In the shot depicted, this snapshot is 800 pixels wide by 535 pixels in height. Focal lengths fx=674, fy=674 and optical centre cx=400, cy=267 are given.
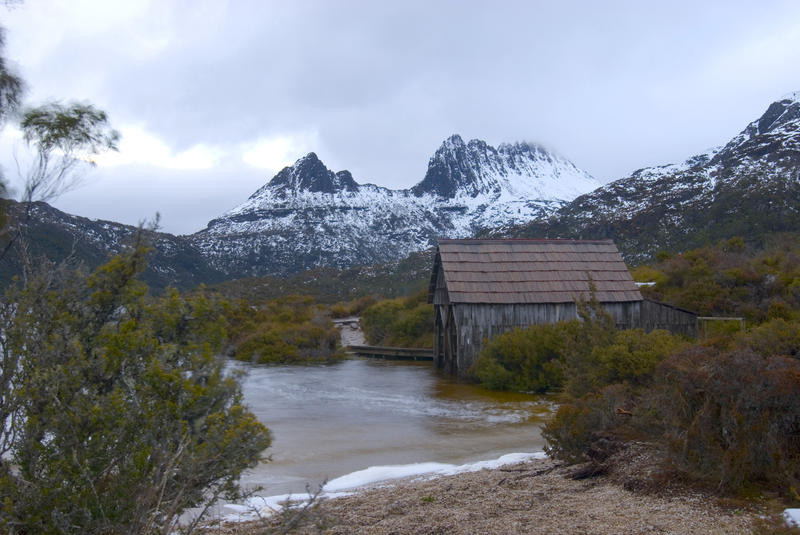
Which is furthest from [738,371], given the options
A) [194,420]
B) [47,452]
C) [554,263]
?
[554,263]

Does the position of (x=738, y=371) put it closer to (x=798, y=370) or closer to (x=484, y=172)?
(x=798, y=370)

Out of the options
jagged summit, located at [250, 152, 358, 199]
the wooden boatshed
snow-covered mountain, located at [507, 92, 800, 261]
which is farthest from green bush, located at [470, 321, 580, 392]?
jagged summit, located at [250, 152, 358, 199]

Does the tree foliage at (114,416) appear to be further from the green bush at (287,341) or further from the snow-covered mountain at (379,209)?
the snow-covered mountain at (379,209)

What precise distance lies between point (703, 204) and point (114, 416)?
4649cm

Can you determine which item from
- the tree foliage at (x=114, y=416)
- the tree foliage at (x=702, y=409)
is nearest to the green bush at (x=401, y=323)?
the tree foliage at (x=702, y=409)

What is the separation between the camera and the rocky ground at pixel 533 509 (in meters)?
5.28

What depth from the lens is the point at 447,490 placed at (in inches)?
293

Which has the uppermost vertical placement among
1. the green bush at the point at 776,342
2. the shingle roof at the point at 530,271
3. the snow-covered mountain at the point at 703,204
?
the snow-covered mountain at the point at 703,204

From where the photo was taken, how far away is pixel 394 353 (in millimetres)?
25891

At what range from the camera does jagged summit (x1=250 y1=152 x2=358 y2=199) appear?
139m

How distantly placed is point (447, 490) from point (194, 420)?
396 centimetres

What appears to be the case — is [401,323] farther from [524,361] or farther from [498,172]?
[498,172]

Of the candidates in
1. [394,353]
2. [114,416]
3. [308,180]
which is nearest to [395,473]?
[114,416]

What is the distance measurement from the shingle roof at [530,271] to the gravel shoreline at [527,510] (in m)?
11.6
